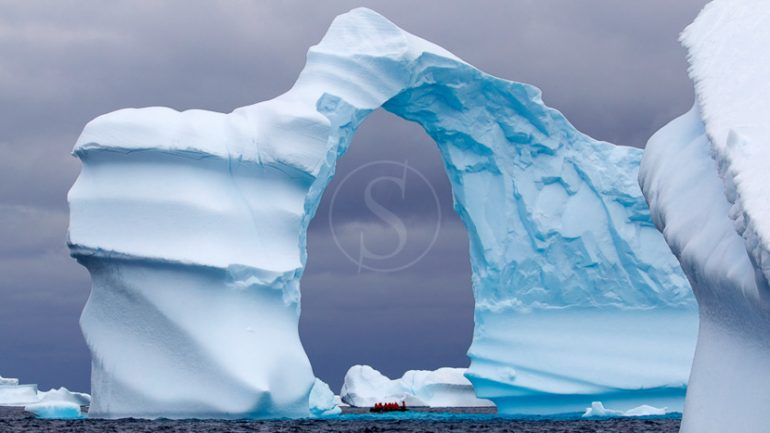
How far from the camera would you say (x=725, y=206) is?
4520 millimetres

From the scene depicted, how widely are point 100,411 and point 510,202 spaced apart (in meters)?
6.23

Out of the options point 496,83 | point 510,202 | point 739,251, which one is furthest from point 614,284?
point 739,251

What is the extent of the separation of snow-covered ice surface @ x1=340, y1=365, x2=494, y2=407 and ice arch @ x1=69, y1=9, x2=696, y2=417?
4.03m

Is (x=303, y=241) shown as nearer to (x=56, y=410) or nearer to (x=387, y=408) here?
(x=56, y=410)

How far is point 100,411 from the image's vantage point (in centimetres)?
1109

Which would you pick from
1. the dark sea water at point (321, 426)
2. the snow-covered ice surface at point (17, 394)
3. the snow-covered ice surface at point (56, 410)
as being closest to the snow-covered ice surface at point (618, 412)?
the dark sea water at point (321, 426)

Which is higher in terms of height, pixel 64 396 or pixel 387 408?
pixel 387 408

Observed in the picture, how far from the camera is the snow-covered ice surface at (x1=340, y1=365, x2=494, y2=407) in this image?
1823 centimetres

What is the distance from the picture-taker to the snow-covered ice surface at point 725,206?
3.99 metres

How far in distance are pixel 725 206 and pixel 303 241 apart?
8136 mm

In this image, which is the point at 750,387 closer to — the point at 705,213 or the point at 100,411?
the point at 705,213

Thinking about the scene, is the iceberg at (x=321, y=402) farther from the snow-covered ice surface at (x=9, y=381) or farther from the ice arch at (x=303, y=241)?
the snow-covered ice surface at (x=9, y=381)

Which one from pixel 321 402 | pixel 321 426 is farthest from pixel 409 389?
pixel 321 426

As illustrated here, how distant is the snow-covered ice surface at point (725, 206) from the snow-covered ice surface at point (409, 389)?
1332 cm
